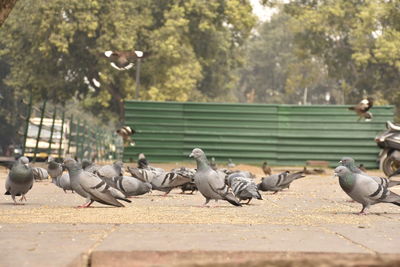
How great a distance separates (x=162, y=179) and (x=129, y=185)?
1.16m

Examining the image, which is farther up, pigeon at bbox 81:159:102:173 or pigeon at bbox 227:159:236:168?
pigeon at bbox 81:159:102:173

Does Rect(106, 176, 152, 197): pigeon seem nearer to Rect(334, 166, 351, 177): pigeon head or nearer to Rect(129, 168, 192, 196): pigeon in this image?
Rect(129, 168, 192, 196): pigeon

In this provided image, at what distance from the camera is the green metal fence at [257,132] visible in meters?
29.3

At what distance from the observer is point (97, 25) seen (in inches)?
1651

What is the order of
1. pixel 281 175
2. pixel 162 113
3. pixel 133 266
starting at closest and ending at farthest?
pixel 133 266 → pixel 281 175 → pixel 162 113

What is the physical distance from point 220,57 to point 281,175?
39.3 metres

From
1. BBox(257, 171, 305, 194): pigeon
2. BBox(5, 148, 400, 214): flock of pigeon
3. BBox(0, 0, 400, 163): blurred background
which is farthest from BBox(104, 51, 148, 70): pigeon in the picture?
BBox(5, 148, 400, 214): flock of pigeon

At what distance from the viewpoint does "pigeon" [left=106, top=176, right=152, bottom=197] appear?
11298mm

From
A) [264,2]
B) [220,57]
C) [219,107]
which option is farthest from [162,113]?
[220,57]

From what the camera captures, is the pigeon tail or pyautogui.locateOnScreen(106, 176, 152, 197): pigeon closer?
the pigeon tail

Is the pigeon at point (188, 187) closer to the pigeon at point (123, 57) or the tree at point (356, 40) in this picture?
the pigeon at point (123, 57)

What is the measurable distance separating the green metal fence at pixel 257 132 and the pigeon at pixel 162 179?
1631cm

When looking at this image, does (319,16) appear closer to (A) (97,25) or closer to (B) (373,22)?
(B) (373,22)

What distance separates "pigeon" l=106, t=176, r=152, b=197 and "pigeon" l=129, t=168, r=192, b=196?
0.59m
